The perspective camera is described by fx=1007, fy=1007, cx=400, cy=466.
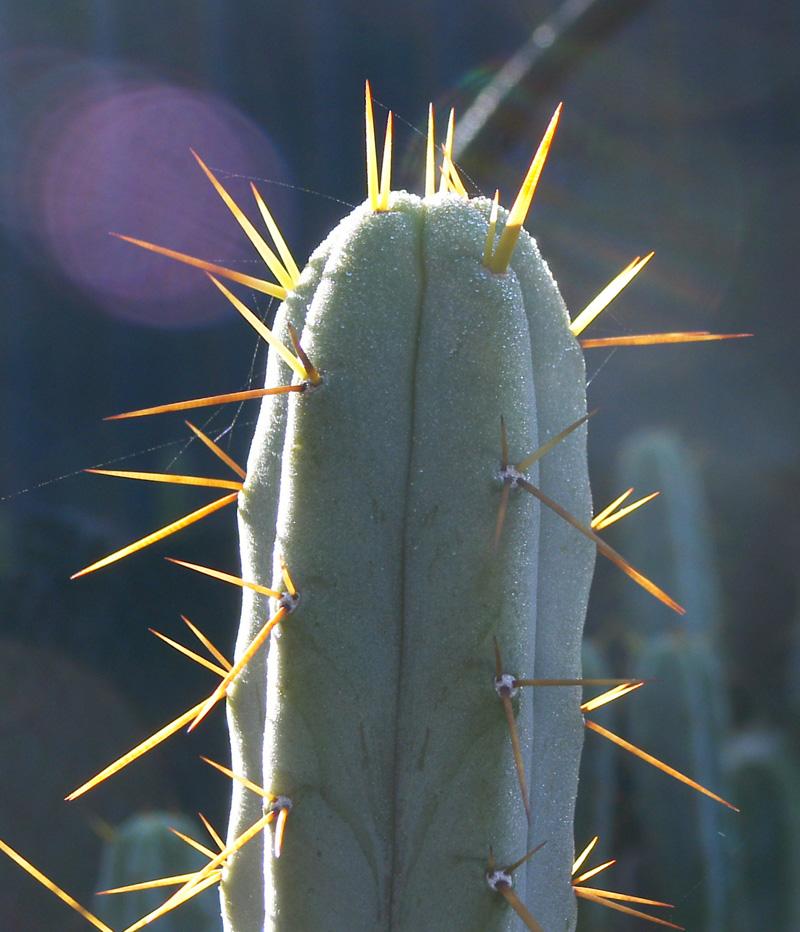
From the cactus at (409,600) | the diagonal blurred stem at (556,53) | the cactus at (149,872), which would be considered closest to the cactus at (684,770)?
the cactus at (149,872)

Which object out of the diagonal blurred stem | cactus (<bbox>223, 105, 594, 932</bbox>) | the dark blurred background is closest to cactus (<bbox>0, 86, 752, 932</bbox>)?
cactus (<bbox>223, 105, 594, 932</bbox>)

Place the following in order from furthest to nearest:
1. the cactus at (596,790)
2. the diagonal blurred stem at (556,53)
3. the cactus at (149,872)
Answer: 1. the cactus at (596,790)
2. the diagonal blurred stem at (556,53)
3. the cactus at (149,872)

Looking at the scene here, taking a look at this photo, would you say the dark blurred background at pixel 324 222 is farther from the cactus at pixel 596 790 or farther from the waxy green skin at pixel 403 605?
the waxy green skin at pixel 403 605

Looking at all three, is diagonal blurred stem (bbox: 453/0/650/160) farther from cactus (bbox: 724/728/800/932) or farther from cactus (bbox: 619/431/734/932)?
cactus (bbox: 724/728/800/932)

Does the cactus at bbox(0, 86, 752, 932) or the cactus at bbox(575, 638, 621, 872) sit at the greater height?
the cactus at bbox(0, 86, 752, 932)

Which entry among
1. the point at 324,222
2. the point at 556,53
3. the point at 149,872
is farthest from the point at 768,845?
the point at 324,222

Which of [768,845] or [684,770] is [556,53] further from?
[768,845]

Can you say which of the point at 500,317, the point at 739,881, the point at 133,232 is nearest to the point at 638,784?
the point at 739,881
